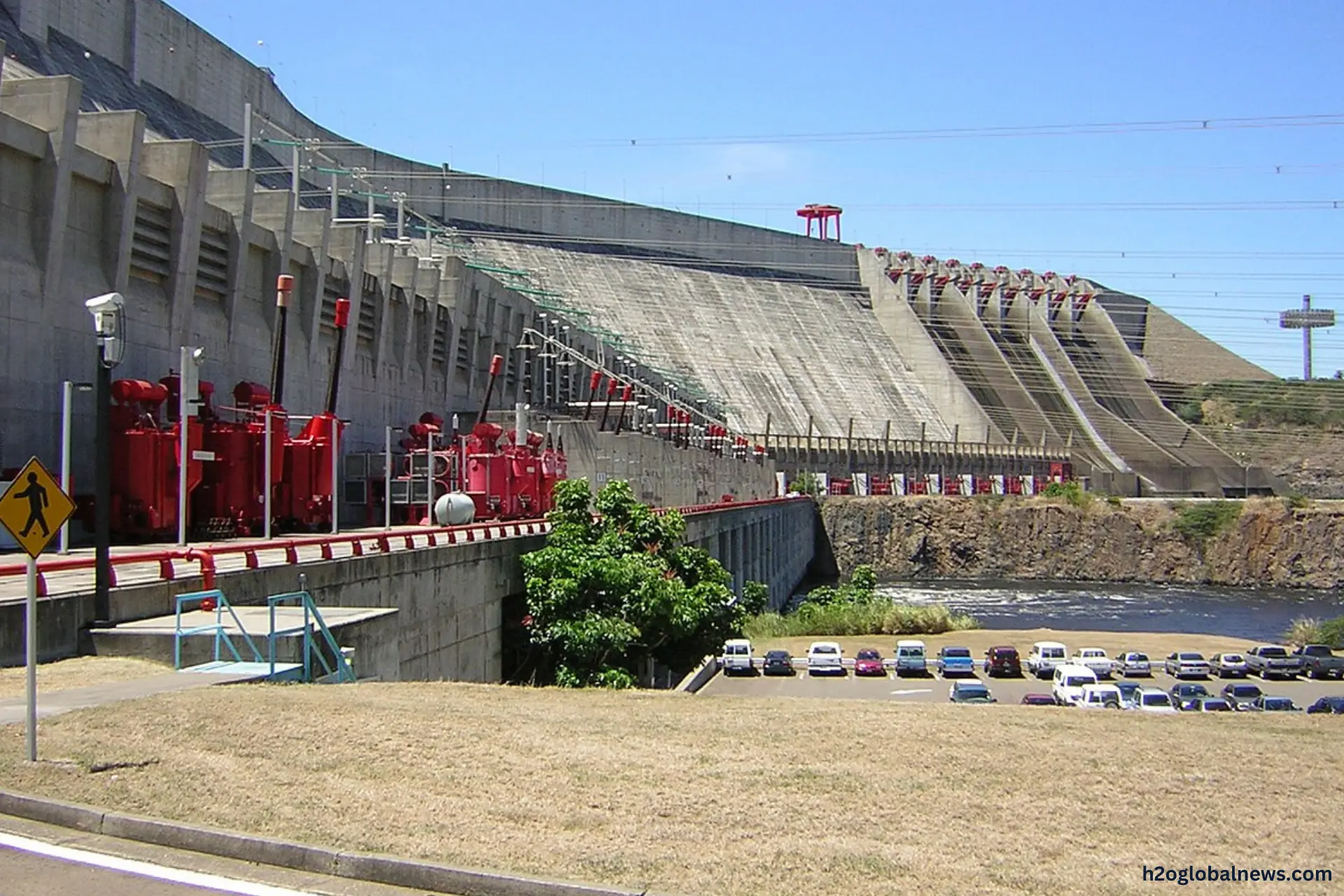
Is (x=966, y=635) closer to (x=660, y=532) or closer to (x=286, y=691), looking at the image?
(x=660, y=532)

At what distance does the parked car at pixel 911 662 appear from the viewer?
141 ft

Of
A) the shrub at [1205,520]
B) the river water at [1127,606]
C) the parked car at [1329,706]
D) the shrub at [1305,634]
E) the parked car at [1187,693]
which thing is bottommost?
the river water at [1127,606]

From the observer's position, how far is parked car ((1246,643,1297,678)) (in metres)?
43.1

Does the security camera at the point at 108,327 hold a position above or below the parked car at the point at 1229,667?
above

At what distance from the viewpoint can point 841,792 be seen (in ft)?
32.7

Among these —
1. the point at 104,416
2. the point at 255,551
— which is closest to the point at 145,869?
the point at 104,416

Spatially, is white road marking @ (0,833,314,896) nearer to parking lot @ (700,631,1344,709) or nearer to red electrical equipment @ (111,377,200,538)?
red electrical equipment @ (111,377,200,538)

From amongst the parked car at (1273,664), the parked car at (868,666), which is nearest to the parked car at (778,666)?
the parked car at (868,666)

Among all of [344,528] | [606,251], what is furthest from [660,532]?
[606,251]

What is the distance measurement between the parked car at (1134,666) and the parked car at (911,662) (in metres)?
6.08

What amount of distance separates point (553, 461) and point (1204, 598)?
55472 millimetres

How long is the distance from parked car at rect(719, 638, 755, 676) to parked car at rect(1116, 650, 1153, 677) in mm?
11709

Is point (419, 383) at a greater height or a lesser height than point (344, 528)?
greater

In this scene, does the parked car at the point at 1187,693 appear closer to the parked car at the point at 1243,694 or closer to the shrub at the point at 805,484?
the parked car at the point at 1243,694
